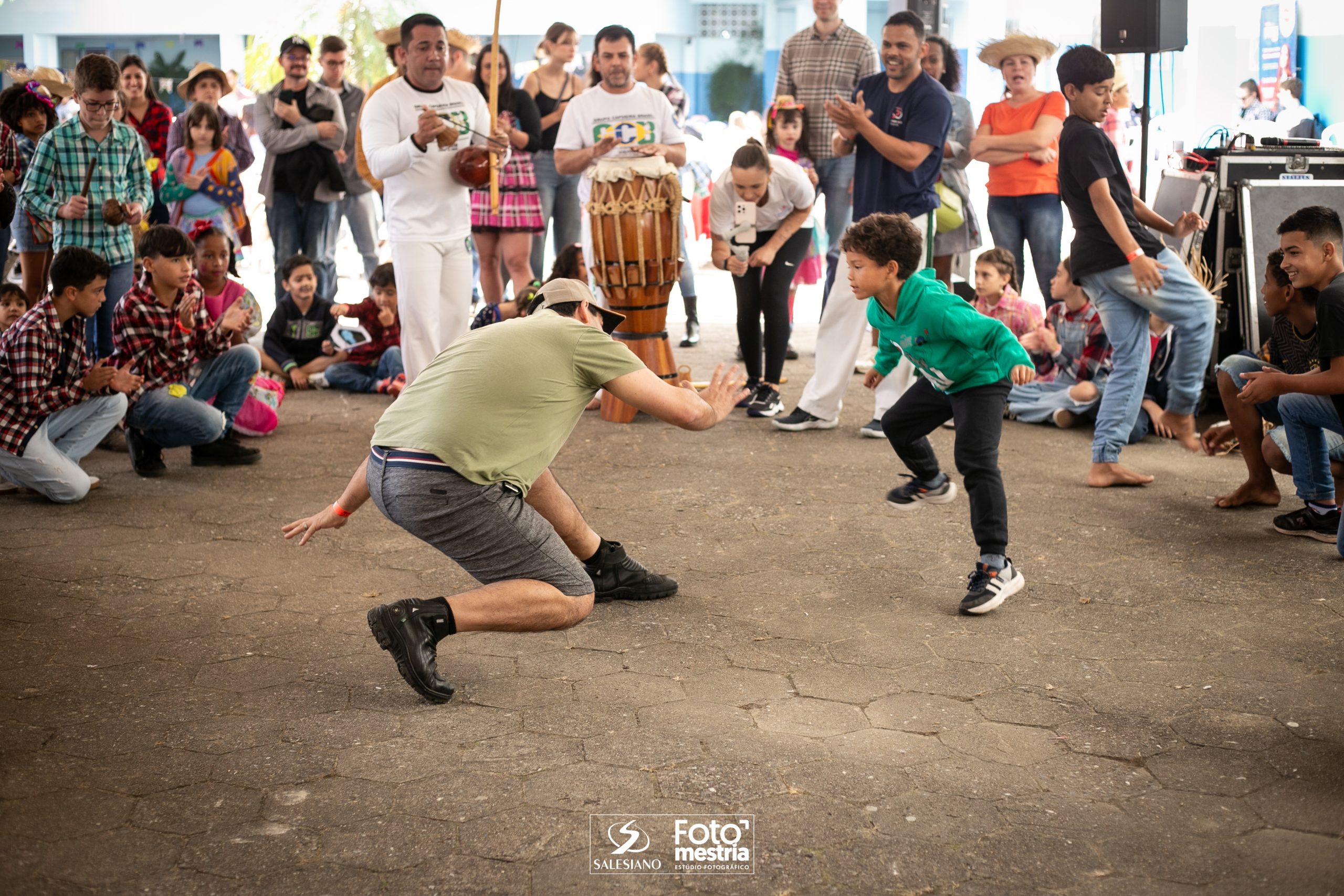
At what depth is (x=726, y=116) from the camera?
2612 cm

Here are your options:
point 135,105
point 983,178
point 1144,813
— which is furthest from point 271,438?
point 983,178

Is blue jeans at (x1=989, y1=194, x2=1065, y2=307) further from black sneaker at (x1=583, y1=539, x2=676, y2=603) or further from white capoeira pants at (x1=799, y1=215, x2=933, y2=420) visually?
black sneaker at (x1=583, y1=539, x2=676, y2=603)

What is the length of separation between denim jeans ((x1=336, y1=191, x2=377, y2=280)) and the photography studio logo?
7.10 metres

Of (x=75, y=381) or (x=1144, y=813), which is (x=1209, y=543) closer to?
(x=1144, y=813)

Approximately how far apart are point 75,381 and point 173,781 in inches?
117

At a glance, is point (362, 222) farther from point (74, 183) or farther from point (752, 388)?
point (752, 388)

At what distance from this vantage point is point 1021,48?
788cm

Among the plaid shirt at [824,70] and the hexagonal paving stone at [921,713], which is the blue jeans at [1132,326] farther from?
the plaid shirt at [824,70]

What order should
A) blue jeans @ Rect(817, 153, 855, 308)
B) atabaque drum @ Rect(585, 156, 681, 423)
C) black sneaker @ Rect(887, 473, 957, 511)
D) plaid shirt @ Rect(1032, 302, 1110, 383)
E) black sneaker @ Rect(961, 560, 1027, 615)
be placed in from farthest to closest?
blue jeans @ Rect(817, 153, 855, 308) → atabaque drum @ Rect(585, 156, 681, 423) → plaid shirt @ Rect(1032, 302, 1110, 383) → black sneaker @ Rect(887, 473, 957, 511) → black sneaker @ Rect(961, 560, 1027, 615)

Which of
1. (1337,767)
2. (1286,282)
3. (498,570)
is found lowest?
(1337,767)

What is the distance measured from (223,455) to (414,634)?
313 cm

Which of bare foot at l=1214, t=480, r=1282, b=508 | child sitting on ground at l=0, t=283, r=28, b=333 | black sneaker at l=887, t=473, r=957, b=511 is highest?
child sitting on ground at l=0, t=283, r=28, b=333

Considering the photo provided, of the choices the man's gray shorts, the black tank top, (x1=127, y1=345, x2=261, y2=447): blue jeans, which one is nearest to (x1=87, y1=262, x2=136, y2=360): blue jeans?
(x1=127, y1=345, x2=261, y2=447): blue jeans

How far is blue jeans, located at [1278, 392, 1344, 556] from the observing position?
16.1 feet
